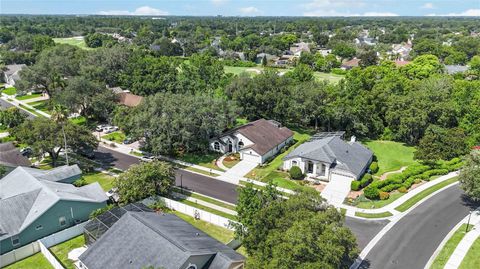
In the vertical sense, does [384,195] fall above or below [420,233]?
above

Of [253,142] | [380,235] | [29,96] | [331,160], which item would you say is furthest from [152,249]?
[29,96]

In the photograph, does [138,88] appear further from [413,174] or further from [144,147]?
[413,174]

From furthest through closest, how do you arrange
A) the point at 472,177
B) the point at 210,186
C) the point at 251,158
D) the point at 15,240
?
the point at 251,158, the point at 210,186, the point at 472,177, the point at 15,240

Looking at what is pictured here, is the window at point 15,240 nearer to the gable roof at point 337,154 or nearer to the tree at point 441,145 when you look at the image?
the gable roof at point 337,154

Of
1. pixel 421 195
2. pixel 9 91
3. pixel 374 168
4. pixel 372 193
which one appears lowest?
pixel 421 195

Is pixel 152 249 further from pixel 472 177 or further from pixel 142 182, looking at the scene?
pixel 472 177
